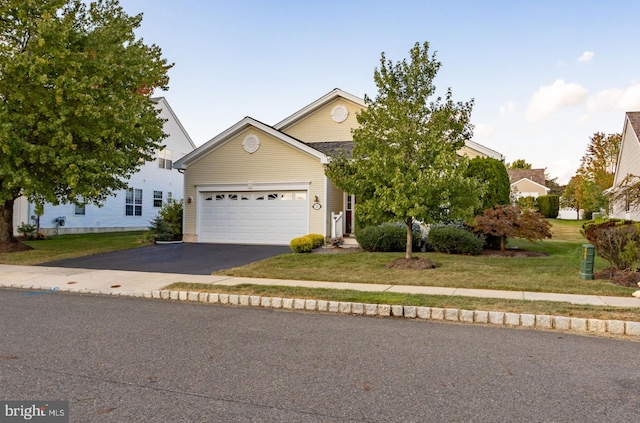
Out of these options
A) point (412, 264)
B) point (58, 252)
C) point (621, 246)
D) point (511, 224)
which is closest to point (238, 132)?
point (58, 252)

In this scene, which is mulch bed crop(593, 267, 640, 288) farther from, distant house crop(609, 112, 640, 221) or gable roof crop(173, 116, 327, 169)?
distant house crop(609, 112, 640, 221)

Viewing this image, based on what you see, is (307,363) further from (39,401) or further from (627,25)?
(627,25)

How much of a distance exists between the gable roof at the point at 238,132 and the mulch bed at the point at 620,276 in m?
10.3

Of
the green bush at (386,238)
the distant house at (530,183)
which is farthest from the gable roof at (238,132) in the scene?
the distant house at (530,183)

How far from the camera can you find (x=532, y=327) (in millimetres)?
6262

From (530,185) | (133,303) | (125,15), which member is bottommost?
(133,303)

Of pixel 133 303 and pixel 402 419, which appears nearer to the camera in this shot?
pixel 402 419

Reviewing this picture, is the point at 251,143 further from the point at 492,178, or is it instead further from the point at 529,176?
the point at 529,176

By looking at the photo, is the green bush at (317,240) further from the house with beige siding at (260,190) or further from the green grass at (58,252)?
the green grass at (58,252)

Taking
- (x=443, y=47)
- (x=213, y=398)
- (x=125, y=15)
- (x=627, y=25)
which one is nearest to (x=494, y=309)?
(x=213, y=398)

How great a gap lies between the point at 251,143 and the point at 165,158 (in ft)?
47.1

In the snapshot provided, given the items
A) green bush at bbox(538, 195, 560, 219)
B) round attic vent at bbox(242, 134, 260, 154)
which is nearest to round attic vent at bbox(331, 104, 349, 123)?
round attic vent at bbox(242, 134, 260, 154)

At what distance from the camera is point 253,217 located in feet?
61.8

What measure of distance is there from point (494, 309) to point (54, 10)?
1671 centimetres
